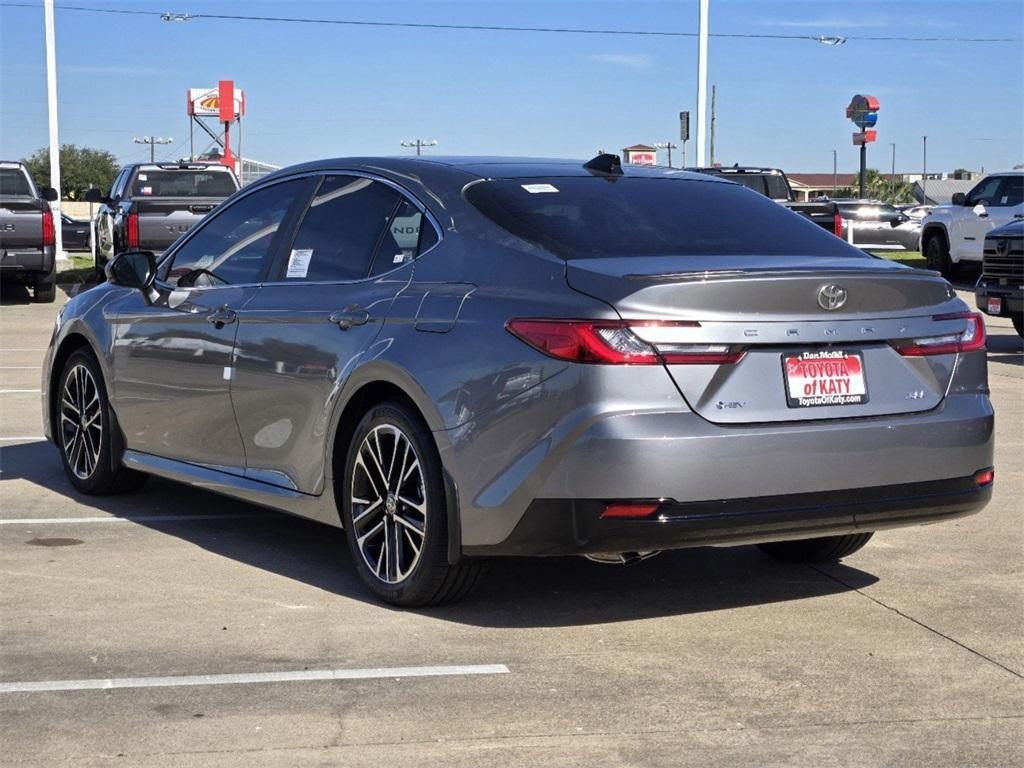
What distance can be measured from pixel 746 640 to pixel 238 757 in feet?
6.15

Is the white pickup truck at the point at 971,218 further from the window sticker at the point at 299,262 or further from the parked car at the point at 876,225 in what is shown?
the window sticker at the point at 299,262

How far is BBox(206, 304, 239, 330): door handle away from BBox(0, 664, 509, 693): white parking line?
6.88 feet

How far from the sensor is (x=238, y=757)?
13.3 ft

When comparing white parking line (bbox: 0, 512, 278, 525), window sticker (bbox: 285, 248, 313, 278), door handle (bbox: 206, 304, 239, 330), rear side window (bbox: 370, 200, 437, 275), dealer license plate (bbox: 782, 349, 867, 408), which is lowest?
white parking line (bbox: 0, 512, 278, 525)

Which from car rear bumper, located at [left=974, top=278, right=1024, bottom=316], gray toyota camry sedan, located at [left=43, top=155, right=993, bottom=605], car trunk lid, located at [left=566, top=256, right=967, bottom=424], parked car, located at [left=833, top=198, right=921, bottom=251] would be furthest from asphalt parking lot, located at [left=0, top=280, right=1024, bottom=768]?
parked car, located at [left=833, top=198, right=921, bottom=251]

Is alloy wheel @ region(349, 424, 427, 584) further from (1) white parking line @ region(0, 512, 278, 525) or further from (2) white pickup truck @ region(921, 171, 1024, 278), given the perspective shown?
(2) white pickup truck @ region(921, 171, 1024, 278)

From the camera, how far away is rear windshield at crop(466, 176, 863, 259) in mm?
5504

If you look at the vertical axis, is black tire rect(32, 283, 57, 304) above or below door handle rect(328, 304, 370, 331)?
below

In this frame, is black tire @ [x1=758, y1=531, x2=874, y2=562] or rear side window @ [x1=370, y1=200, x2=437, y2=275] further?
black tire @ [x1=758, y1=531, x2=874, y2=562]

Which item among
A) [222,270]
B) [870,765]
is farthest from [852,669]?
[222,270]

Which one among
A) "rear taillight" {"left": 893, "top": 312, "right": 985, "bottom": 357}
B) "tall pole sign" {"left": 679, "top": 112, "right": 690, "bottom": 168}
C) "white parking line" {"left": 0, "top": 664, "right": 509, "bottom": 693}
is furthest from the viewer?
"tall pole sign" {"left": 679, "top": 112, "right": 690, "bottom": 168}

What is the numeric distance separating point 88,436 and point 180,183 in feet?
52.0

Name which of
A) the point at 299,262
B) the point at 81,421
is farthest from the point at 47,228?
the point at 299,262

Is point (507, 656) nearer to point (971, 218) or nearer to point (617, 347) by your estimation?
point (617, 347)
